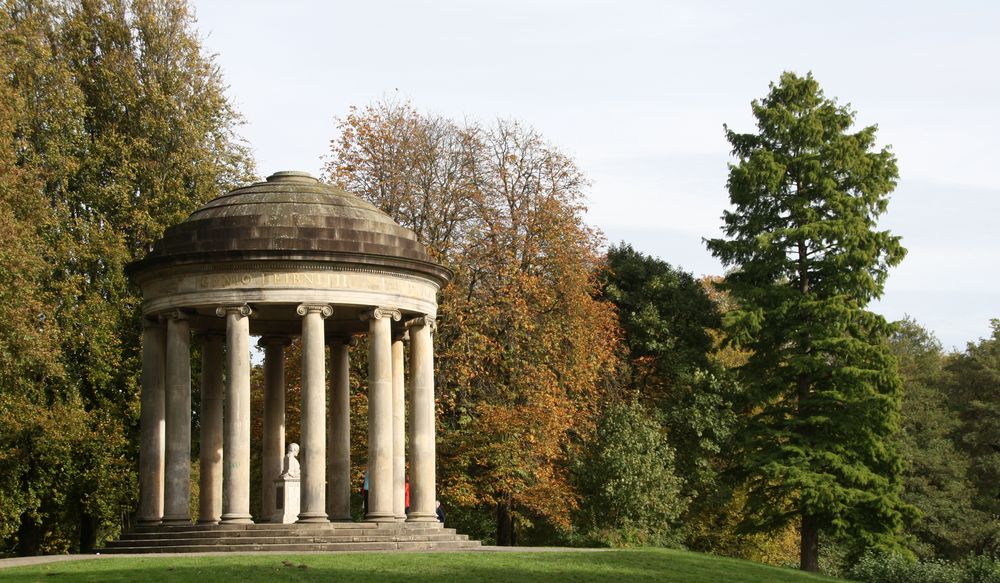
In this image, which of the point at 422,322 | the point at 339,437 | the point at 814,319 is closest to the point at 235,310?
the point at 422,322

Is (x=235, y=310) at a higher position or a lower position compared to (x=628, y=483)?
higher

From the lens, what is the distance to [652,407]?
56688 mm

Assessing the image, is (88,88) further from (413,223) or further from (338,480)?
(338,480)

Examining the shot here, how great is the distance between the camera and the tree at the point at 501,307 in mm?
49000

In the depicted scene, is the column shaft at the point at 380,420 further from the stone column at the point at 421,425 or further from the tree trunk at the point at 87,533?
the tree trunk at the point at 87,533

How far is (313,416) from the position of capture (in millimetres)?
34812

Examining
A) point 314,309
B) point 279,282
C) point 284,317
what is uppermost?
point 279,282

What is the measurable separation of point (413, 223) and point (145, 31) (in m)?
13.3

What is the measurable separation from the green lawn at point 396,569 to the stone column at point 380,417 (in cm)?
498

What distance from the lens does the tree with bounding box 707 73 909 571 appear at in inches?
1912

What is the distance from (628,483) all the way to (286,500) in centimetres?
1672

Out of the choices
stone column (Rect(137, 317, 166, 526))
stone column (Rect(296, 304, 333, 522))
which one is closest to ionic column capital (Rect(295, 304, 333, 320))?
A: stone column (Rect(296, 304, 333, 522))

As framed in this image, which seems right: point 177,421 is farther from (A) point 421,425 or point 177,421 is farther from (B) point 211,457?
(A) point 421,425

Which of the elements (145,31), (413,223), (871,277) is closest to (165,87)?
(145,31)
